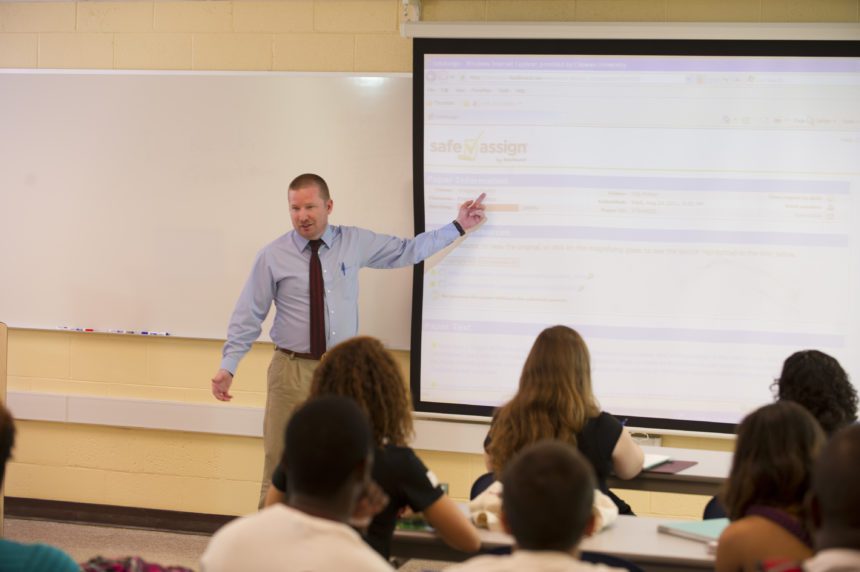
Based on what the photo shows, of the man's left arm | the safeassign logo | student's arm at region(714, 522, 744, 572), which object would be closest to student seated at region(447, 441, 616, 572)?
student's arm at region(714, 522, 744, 572)

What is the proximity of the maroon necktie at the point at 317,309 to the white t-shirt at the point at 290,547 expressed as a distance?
2638 millimetres

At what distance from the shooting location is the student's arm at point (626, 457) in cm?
310

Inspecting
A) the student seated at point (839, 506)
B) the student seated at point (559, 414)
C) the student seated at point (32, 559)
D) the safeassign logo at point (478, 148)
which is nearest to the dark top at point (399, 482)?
the student seated at point (559, 414)

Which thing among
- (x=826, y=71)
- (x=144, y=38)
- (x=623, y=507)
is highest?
(x=144, y=38)

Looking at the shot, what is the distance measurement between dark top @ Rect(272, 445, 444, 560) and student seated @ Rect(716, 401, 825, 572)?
28.1 inches

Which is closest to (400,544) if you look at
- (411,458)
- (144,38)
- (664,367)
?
(411,458)

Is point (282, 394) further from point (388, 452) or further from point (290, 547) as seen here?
point (290, 547)

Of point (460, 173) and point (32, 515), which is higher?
point (460, 173)

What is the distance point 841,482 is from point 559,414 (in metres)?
1.36

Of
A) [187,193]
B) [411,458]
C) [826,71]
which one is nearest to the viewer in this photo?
[411,458]

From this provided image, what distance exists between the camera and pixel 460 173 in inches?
178

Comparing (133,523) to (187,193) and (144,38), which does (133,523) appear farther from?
(144,38)

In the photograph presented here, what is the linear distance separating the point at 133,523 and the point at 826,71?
406 cm

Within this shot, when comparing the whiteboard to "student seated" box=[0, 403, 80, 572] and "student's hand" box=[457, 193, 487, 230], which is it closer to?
"student's hand" box=[457, 193, 487, 230]
